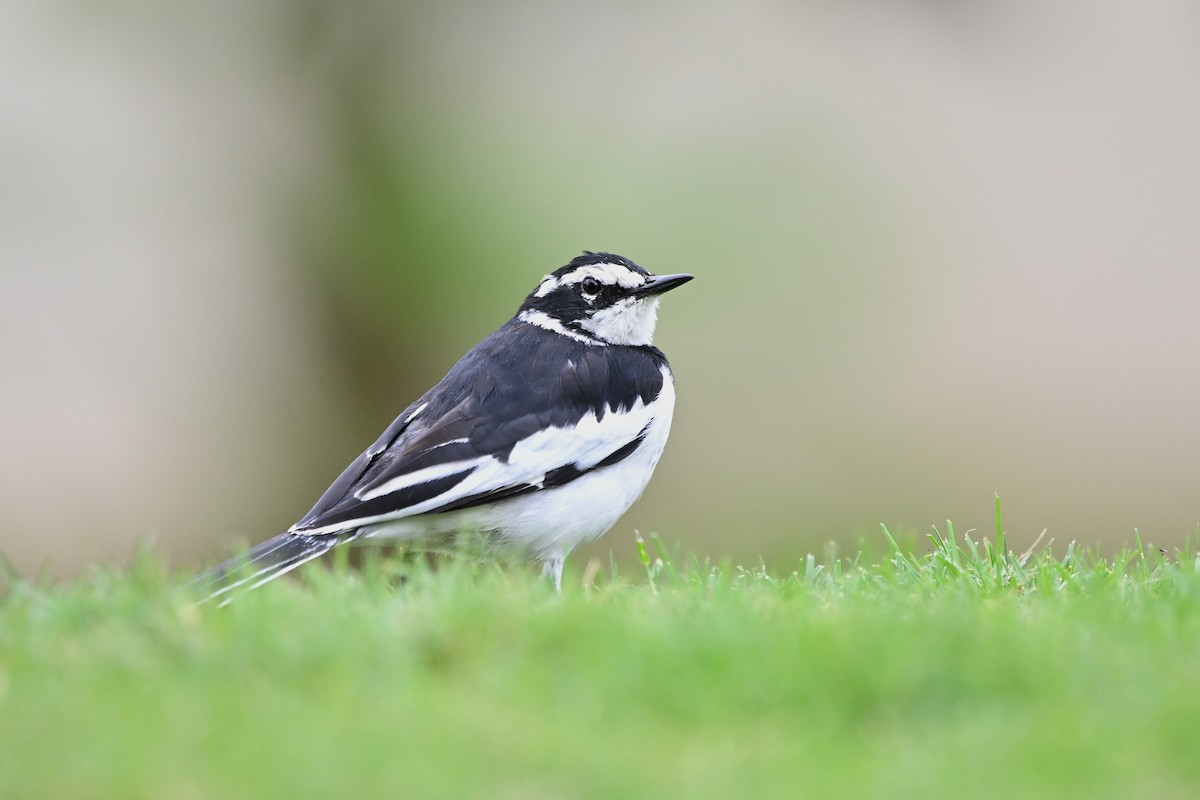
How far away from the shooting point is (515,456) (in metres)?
7.52

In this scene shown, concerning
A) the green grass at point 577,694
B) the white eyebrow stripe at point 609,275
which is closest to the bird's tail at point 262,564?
the green grass at point 577,694

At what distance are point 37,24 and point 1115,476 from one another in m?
12.7

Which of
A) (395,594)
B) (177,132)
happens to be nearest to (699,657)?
(395,594)

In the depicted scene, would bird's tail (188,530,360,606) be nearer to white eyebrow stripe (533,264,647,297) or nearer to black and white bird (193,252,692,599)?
black and white bird (193,252,692,599)

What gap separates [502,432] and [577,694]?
3.29 metres

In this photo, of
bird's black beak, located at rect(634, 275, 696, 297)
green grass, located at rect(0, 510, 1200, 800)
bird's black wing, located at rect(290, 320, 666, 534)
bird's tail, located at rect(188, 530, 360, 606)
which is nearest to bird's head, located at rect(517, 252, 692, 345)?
bird's black beak, located at rect(634, 275, 696, 297)

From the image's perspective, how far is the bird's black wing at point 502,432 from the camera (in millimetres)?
7234

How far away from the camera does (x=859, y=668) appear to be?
14.9 ft

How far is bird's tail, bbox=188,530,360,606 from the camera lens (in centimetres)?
580

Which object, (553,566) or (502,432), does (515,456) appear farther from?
(553,566)

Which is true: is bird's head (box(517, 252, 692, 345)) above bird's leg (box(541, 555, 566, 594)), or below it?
above

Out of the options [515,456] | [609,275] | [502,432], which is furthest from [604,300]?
[515,456]

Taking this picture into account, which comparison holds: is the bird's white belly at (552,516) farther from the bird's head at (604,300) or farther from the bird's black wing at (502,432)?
the bird's head at (604,300)

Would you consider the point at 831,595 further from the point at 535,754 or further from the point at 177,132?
the point at 177,132
